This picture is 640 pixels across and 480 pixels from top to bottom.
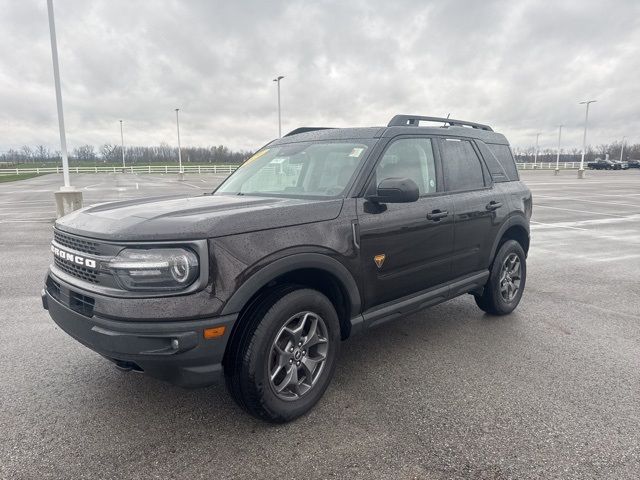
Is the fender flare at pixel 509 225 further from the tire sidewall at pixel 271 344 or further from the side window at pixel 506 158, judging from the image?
the tire sidewall at pixel 271 344

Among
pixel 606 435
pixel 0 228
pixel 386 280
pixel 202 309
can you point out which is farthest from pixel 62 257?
pixel 0 228

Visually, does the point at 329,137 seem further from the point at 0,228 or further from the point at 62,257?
the point at 0,228

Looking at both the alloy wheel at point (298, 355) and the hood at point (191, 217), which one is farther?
the alloy wheel at point (298, 355)

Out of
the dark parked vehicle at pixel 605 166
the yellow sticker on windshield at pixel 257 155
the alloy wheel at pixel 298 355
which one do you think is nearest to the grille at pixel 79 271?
the alloy wheel at pixel 298 355

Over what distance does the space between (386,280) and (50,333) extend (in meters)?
3.32

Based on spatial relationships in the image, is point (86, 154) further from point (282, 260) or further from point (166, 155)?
point (282, 260)

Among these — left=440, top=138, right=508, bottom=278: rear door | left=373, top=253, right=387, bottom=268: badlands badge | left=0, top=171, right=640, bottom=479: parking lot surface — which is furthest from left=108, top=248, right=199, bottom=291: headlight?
left=440, top=138, right=508, bottom=278: rear door

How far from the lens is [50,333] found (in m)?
4.39

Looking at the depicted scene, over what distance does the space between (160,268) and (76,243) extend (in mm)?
770

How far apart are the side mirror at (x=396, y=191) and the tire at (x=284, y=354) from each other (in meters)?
0.84

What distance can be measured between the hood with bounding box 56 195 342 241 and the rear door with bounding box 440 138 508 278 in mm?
1485

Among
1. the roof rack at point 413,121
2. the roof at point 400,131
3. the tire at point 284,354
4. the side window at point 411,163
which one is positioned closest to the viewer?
the tire at point 284,354

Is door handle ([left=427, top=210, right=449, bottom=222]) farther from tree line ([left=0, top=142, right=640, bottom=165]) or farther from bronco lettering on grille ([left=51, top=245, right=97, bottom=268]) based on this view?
tree line ([left=0, top=142, right=640, bottom=165])

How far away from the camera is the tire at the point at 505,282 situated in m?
4.75
